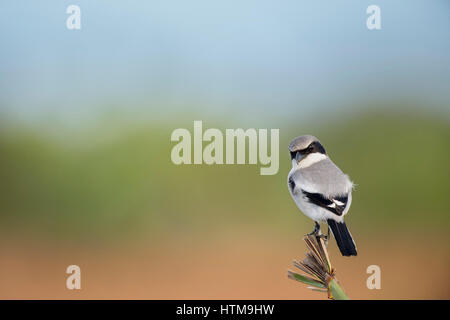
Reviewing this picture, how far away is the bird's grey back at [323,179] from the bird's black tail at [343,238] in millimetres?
116

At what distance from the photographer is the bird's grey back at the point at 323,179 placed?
4.44 feet

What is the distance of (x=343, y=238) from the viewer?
1.21 meters

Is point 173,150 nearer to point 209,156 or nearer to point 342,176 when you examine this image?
point 209,156

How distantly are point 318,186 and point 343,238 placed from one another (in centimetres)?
21

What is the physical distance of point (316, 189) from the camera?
136cm

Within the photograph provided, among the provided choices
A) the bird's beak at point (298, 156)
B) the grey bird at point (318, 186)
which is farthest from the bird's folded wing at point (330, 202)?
the bird's beak at point (298, 156)

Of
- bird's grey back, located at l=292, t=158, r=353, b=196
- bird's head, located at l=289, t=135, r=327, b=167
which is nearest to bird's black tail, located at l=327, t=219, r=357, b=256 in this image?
bird's grey back, located at l=292, t=158, r=353, b=196

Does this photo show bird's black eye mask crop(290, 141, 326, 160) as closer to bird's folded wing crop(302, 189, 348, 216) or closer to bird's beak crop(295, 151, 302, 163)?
bird's beak crop(295, 151, 302, 163)

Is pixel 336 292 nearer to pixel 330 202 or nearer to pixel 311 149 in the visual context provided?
pixel 330 202

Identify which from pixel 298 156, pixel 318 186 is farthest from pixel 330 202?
pixel 298 156

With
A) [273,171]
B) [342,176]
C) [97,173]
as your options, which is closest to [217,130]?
[273,171]

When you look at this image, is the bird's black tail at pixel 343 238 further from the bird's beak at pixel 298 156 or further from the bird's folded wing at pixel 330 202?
the bird's beak at pixel 298 156

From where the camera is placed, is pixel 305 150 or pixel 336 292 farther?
pixel 305 150

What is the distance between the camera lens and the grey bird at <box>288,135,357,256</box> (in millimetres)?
1295
